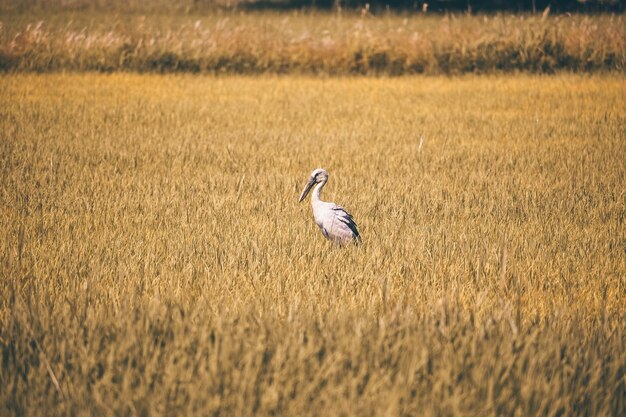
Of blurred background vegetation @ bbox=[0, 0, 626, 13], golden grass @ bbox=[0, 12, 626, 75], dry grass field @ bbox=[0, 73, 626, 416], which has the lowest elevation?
dry grass field @ bbox=[0, 73, 626, 416]

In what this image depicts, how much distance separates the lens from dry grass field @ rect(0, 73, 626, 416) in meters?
2.26

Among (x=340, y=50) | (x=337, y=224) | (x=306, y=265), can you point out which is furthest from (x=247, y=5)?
(x=306, y=265)

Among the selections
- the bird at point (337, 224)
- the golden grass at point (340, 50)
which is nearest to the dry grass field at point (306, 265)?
the bird at point (337, 224)

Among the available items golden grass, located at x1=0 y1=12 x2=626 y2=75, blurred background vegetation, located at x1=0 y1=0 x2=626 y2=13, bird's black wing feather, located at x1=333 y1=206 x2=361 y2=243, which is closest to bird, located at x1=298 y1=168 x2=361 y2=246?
bird's black wing feather, located at x1=333 y1=206 x2=361 y2=243

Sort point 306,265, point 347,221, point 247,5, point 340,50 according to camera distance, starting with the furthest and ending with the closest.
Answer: point 247,5 → point 340,50 → point 347,221 → point 306,265

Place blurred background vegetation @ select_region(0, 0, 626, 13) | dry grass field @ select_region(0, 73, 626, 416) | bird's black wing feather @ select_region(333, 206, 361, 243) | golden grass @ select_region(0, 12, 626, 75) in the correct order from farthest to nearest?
blurred background vegetation @ select_region(0, 0, 626, 13), golden grass @ select_region(0, 12, 626, 75), bird's black wing feather @ select_region(333, 206, 361, 243), dry grass field @ select_region(0, 73, 626, 416)

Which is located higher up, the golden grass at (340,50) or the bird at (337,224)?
the golden grass at (340,50)

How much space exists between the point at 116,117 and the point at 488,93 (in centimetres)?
624

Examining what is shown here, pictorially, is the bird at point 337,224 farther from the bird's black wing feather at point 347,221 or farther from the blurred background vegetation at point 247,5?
the blurred background vegetation at point 247,5

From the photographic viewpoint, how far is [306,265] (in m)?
3.83

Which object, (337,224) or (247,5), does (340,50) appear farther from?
(247,5)

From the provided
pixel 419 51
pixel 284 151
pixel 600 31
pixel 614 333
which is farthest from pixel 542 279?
pixel 600 31

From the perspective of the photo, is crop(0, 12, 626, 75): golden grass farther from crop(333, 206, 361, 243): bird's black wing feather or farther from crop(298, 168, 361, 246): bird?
crop(333, 206, 361, 243): bird's black wing feather

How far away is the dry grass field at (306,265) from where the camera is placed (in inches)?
89.0
